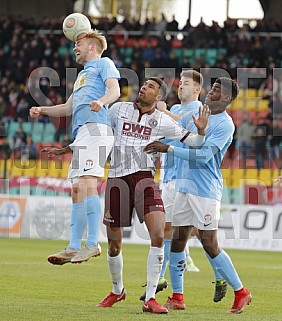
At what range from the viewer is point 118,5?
3209 cm

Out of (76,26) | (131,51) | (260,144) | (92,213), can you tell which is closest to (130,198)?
(92,213)

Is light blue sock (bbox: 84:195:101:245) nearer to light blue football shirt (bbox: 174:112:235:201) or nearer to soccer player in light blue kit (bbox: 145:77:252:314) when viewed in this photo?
soccer player in light blue kit (bbox: 145:77:252:314)

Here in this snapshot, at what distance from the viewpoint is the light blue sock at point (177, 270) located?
996 cm

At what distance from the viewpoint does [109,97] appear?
928cm

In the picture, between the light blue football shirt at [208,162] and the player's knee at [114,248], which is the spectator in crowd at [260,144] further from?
the player's knee at [114,248]

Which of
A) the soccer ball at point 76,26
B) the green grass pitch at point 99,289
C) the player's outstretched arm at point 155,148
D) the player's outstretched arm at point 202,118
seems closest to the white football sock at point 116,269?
the green grass pitch at point 99,289

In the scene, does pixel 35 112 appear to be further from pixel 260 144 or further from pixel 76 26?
pixel 260 144

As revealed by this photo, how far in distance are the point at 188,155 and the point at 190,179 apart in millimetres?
481

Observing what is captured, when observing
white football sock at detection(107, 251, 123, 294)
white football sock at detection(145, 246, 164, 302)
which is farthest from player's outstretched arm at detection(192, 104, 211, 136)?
white football sock at detection(107, 251, 123, 294)

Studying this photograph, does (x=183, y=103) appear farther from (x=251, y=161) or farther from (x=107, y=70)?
(x=251, y=161)

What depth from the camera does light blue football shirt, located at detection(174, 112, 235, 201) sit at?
961 cm

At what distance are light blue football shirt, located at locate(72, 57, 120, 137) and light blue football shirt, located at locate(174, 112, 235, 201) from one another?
1.00m

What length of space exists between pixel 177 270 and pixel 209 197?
0.88 meters

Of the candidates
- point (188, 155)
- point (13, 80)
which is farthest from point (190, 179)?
point (13, 80)
